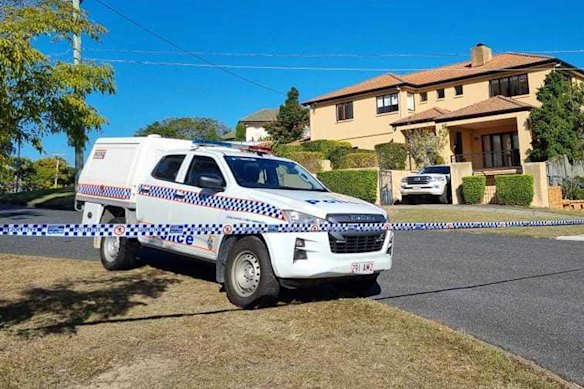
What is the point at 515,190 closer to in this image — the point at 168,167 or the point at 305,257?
the point at 168,167

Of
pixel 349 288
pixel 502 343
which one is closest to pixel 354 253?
pixel 349 288

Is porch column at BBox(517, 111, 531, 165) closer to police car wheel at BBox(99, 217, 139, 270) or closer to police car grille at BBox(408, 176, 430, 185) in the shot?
police car grille at BBox(408, 176, 430, 185)

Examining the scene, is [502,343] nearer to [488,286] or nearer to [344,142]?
[488,286]

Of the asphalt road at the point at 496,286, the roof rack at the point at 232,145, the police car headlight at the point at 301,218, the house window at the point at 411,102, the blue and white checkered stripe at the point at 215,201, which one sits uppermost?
the house window at the point at 411,102

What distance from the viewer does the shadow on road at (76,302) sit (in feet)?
17.7

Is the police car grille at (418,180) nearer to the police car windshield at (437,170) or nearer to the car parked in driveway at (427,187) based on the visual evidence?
the car parked in driveway at (427,187)

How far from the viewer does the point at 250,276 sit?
6.02 meters

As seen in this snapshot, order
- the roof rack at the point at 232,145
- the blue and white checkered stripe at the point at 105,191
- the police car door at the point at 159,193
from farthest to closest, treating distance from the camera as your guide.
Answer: the blue and white checkered stripe at the point at 105,191 → the roof rack at the point at 232,145 → the police car door at the point at 159,193

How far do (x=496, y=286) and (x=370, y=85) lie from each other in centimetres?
3348

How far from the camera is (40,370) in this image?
13.5ft

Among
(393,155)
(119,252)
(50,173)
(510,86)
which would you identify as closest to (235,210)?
(119,252)

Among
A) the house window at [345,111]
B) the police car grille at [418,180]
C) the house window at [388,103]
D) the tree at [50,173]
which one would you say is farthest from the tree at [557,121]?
the tree at [50,173]

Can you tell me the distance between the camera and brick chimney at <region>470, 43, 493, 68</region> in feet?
119

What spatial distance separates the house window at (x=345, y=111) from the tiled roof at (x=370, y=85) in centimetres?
84
